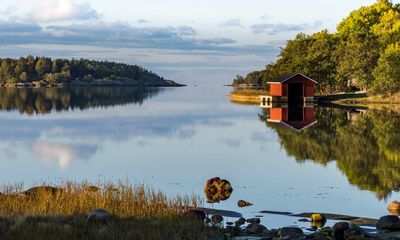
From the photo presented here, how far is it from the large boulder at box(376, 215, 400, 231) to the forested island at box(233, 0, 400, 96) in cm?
5679

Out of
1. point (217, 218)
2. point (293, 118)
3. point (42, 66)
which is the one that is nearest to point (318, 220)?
point (217, 218)

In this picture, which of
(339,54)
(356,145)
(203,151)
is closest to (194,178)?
(203,151)

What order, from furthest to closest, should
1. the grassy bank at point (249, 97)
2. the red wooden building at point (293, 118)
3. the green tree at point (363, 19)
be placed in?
the green tree at point (363, 19)
the grassy bank at point (249, 97)
the red wooden building at point (293, 118)

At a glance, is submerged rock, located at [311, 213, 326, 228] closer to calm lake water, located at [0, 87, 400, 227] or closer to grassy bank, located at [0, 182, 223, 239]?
calm lake water, located at [0, 87, 400, 227]

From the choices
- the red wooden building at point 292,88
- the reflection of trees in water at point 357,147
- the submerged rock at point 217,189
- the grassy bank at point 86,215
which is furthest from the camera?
the red wooden building at point 292,88

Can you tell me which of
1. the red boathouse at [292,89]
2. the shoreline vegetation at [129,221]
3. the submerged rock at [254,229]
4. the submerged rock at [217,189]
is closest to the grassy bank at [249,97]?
the red boathouse at [292,89]

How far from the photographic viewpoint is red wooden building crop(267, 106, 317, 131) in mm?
44781

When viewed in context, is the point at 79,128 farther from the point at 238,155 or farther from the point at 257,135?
the point at 238,155

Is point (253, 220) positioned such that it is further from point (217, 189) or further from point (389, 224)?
point (217, 189)

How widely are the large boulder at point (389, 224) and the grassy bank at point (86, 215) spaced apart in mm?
3829

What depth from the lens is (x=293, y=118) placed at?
5144 centimetres

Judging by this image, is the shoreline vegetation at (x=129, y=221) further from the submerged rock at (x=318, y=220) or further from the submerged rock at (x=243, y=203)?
the submerged rock at (x=243, y=203)

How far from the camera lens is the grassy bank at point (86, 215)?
11992 millimetres

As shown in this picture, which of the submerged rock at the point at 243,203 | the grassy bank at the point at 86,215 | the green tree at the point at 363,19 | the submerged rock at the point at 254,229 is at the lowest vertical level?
the submerged rock at the point at 243,203
